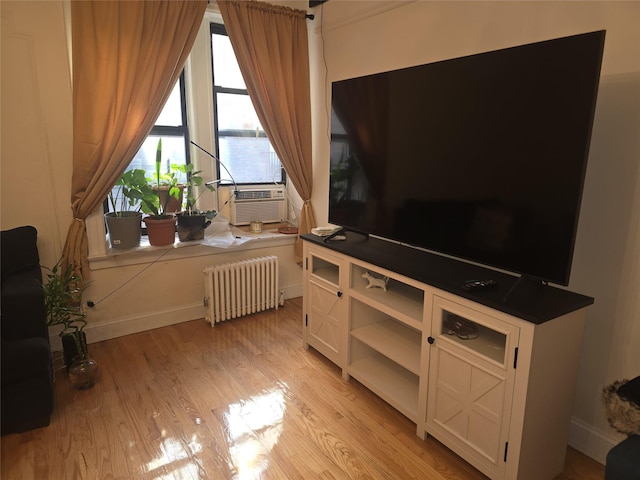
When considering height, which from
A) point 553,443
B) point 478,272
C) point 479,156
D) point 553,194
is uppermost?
point 479,156

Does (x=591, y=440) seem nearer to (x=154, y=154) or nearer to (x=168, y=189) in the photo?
(x=168, y=189)

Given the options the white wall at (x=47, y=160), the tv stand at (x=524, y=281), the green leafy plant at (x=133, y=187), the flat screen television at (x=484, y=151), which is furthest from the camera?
the green leafy plant at (x=133, y=187)

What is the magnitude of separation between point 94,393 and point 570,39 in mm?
2929

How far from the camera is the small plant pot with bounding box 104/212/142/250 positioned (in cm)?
294

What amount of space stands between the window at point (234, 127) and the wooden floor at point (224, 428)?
1733 millimetres

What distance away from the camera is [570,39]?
1461 millimetres

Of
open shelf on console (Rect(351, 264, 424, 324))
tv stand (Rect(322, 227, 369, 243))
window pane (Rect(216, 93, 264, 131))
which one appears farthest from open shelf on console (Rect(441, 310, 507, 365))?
window pane (Rect(216, 93, 264, 131))

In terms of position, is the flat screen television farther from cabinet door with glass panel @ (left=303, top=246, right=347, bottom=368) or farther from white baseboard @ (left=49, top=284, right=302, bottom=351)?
white baseboard @ (left=49, top=284, right=302, bottom=351)

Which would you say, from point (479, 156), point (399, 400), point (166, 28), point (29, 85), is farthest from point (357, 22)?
point (399, 400)

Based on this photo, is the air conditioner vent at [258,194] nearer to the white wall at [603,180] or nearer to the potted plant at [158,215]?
the potted plant at [158,215]

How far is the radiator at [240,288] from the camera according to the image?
324 cm

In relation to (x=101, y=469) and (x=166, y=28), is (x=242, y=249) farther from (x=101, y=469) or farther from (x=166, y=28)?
(x=101, y=469)

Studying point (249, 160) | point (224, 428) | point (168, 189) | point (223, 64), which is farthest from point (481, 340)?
point (223, 64)

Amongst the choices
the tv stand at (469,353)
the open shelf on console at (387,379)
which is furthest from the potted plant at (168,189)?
the open shelf on console at (387,379)
